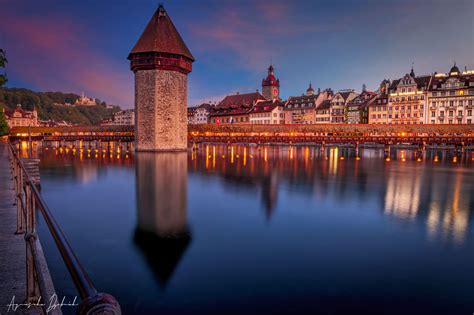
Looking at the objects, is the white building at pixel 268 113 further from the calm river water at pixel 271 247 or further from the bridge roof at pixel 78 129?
the calm river water at pixel 271 247

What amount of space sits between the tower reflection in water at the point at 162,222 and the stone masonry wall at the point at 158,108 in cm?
1881

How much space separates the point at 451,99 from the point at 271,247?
216ft

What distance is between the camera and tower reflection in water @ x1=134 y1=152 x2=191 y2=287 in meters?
7.74

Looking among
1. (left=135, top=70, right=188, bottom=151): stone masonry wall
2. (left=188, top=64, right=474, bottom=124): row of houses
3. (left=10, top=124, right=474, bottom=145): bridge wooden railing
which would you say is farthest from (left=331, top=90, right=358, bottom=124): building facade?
(left=135, top=70, right=188, bottom=151): stone masonry wall

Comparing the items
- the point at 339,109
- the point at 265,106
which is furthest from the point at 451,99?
the point at 265,106

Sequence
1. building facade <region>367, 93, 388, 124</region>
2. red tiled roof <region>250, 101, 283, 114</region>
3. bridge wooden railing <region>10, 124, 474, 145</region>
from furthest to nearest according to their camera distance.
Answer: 1. red tiled roof <region>250, 101, 283, 114</region>
2. building facade <region>367, 93, 388, 124</region>
3. bridge wooden railing <region>10, 124, 474, 145</region>

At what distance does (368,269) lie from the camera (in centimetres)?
726

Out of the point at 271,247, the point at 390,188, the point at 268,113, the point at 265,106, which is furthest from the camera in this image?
the point at 265,106

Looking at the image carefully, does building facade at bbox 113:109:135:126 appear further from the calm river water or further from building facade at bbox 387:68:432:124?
the calm river water

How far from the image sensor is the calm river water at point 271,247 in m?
6.02

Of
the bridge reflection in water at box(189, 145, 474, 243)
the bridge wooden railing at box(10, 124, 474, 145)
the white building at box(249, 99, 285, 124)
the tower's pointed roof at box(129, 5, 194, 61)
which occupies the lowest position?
the bridge reflection in water at box(189, 145, 474, 243)

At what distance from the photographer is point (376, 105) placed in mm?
69312

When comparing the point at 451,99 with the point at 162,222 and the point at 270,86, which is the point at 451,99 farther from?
the point at 162,222

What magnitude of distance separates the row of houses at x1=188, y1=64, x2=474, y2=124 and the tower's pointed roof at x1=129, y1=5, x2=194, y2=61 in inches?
1558
